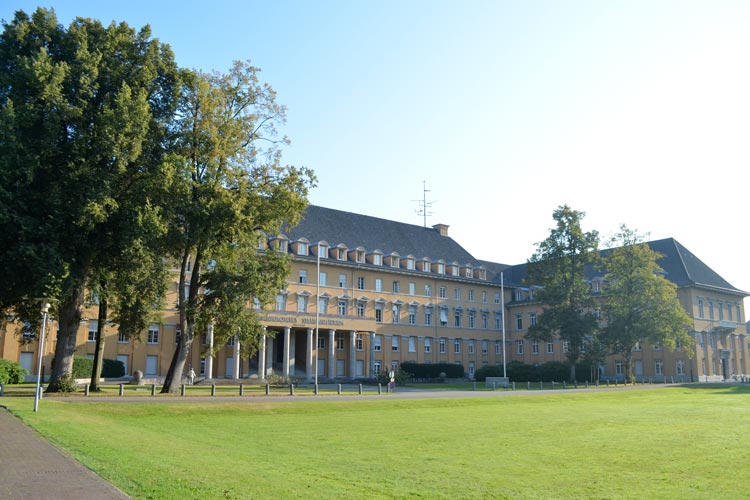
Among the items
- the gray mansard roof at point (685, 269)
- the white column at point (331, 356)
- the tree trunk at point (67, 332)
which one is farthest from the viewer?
the gray mansard roof at point (685, 269)

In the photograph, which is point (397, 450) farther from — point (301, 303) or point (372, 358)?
point (372, 358)

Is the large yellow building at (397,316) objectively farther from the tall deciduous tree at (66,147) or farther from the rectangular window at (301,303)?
the tall deciduous tree at (66,147)

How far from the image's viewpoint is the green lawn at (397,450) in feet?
36.7

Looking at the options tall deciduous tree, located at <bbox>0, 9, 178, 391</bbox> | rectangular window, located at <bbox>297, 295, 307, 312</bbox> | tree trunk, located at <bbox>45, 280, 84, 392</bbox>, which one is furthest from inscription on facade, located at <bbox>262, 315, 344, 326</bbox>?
tall deciduous tree, located at <bbox>0, 9, 178, 391</bbox>

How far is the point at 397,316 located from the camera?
3041 inches

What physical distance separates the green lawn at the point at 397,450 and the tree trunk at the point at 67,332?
7373mm

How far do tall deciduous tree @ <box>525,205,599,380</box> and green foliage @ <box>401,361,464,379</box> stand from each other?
12.9m

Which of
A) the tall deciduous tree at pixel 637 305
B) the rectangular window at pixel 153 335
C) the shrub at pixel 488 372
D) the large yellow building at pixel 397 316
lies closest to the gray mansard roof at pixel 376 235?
the large yellow building at pixel 397 316

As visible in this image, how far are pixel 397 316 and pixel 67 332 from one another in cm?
4697

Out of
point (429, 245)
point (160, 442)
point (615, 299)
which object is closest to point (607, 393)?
point (615, 299)

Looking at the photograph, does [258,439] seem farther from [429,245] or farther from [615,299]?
[429,245]

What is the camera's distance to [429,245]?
285 feet

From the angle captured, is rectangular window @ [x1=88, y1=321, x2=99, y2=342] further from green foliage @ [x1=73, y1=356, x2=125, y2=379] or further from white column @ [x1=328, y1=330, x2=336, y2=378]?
white column @ [x1=328, y1=330, x2=336, y2=378]

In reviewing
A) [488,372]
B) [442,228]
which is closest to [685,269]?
[488,372]
